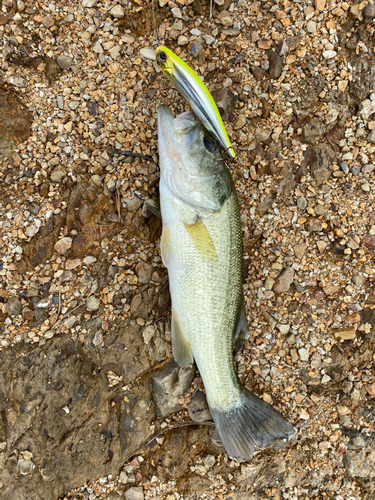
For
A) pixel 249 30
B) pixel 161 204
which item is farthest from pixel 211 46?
pixel 161 204

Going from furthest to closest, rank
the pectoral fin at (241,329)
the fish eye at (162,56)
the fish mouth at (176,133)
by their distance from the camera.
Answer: the pectoral fin at (241,329) < the fish mouth at (176,133) < the fish eye at (162,56)

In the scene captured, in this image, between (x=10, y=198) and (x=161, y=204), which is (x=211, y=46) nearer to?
(x=161, y=204)

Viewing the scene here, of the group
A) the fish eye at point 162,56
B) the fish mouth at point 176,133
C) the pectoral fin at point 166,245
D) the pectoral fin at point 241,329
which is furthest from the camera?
the pectoral fin at point 241,329

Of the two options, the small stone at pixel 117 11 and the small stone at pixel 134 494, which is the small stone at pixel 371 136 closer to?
the small stone at pixel 117 11

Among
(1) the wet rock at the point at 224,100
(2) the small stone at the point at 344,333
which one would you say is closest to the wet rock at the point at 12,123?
(1) the wet rock at the point at 224,100

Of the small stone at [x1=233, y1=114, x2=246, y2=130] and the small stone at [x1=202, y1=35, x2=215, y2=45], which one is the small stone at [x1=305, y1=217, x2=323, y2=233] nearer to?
the small stone at [x1=233, y1=114, x2=246, y2=130]

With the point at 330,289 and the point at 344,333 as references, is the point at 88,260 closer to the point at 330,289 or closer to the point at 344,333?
the point at 330,289
